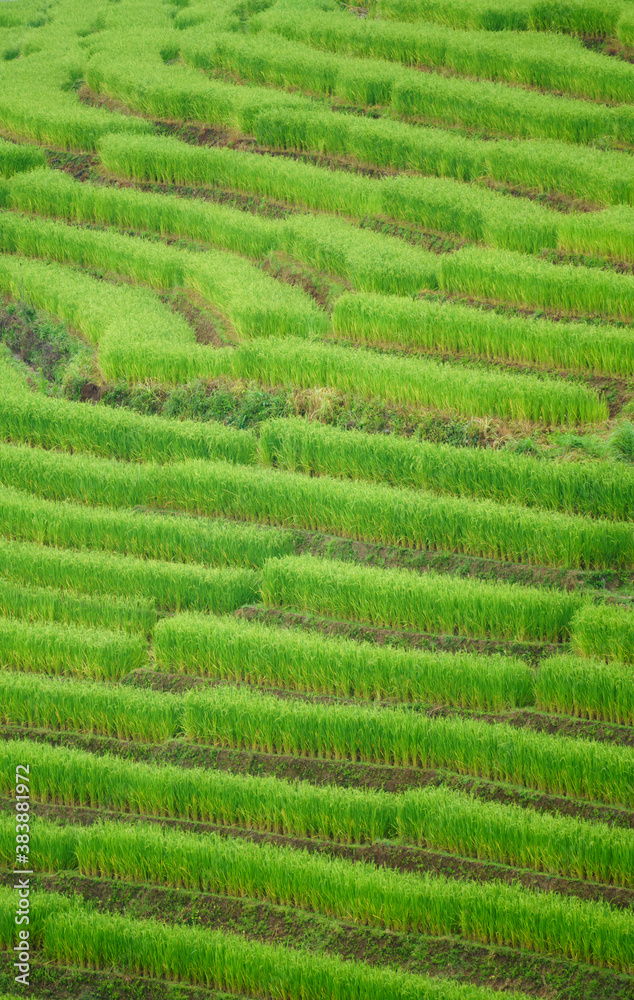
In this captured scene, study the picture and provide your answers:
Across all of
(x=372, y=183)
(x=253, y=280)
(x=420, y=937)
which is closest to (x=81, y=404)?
(x=253, y=280)

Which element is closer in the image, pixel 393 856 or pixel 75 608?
pixel 393 856

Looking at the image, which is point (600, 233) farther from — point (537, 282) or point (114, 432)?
point (114, 432)

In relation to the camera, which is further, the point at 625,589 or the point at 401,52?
the point at 401,52

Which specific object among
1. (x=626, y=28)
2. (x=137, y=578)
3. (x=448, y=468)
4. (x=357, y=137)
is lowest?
(x=137, y=578)

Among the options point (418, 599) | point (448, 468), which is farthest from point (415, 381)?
point (418, 599)

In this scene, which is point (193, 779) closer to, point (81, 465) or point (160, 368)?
point (81, 465)

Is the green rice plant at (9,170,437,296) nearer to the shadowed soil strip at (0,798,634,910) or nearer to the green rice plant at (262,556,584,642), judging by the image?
the green rice plant at (262,556,584,642)
